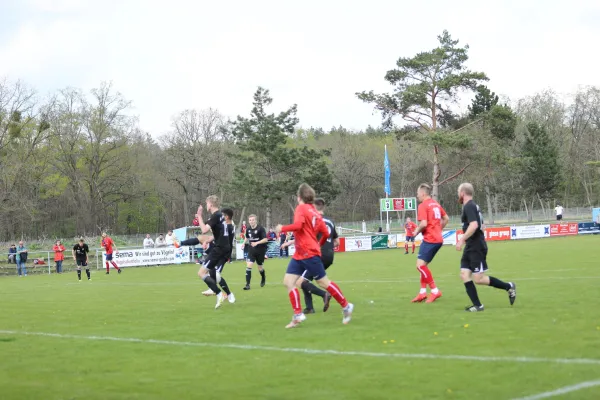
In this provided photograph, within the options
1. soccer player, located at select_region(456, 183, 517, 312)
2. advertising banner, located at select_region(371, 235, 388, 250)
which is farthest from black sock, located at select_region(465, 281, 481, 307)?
advertising banner, located at select_region(371, 235, 388, 250)

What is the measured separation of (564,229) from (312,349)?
4568 cm

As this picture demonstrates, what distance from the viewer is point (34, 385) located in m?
6.88

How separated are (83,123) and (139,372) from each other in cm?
6996

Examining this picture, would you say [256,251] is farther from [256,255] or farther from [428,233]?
[428,233]

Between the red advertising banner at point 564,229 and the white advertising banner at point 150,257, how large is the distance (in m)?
26.8

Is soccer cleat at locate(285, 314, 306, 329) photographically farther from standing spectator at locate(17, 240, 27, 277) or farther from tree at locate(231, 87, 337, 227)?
tree at locate(231, 87, 337, 227)

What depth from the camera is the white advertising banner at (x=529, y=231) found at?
4834 centimetres

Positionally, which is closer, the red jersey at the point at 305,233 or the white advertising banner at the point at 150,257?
the red jersey at the point at 305,233

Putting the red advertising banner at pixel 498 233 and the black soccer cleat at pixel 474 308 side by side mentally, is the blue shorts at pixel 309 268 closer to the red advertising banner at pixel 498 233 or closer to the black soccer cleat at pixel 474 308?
the black soccer cleat at pixel 474 308

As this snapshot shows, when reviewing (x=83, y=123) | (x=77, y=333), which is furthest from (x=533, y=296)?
(x=83, y=123)

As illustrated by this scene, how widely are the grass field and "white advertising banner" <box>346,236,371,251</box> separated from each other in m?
28.7

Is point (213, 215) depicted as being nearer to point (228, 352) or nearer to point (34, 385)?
point (228, 352)

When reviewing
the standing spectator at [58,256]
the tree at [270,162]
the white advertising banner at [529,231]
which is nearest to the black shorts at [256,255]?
the standing spectator at [58,256]

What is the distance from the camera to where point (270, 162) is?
6397 centimetres
